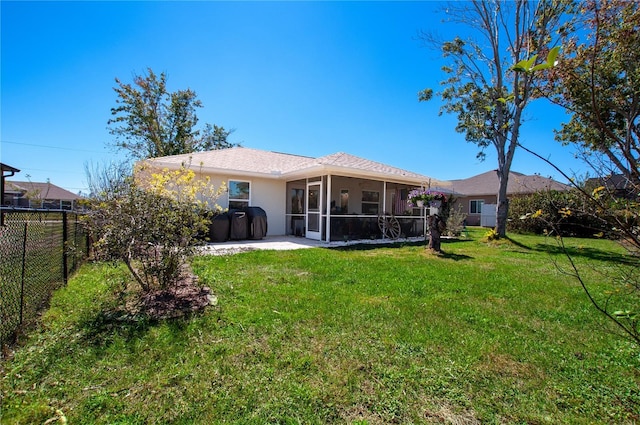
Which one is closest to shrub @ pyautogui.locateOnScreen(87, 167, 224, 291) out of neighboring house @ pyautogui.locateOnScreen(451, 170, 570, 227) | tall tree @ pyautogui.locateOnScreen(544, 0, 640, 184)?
tall tree @ pyautogui.locateOnScreen(544, 0, 640, 184)

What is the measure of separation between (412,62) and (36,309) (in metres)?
13.2

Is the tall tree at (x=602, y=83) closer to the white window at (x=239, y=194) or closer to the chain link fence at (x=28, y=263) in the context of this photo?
the chain link fence at (x=28, y=263)

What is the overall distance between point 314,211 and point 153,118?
1862 centimetres

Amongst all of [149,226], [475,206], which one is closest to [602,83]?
[149,226]

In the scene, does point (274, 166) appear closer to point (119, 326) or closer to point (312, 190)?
point (312, 190)

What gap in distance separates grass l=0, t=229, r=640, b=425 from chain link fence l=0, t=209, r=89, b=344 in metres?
0.25

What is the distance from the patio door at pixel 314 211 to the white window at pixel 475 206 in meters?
19.3

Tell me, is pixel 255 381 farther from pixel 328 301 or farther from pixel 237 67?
pixel 237 67

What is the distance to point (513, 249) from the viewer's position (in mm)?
10242

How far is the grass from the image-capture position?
6.44 ft

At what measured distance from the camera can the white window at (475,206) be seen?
81.4 ft

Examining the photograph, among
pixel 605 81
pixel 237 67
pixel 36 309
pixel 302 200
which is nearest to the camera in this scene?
pixel 36 309

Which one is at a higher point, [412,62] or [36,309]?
[412,62]

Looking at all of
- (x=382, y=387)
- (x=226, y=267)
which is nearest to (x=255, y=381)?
(x=382, y=387)
